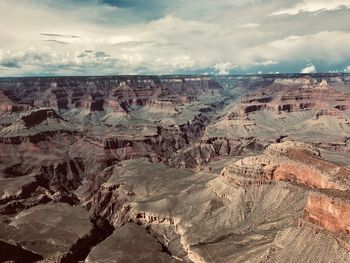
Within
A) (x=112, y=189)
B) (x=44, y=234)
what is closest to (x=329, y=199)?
(x=44, y=234)

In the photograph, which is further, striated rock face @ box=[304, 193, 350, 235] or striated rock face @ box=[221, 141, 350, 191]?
striated rock face @ box=[221, 141, 350, 191]

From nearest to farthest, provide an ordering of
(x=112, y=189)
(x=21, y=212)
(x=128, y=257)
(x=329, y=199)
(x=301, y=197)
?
(x=329, y=199) < (x=128, y=257) < (x=301, y=197) < (x=21, y=212) < (x=112, y=189)

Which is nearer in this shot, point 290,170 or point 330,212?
point 330,212

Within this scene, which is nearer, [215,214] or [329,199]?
[329,199]

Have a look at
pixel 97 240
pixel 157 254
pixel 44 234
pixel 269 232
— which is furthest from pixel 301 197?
pixel 44 234

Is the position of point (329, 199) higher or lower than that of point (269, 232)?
higher

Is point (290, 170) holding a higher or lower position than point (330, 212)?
higher

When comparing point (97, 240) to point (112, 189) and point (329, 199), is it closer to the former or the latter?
point (112, 189)

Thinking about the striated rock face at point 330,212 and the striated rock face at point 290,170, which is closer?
the striated rock face at point 330,212

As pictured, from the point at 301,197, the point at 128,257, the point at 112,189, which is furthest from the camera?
the point at 112,189

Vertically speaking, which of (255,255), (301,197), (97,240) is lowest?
(97,240)

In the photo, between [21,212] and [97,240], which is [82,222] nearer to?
[97,240]
